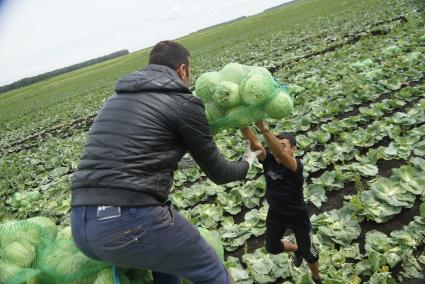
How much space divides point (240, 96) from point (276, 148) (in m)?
0.40

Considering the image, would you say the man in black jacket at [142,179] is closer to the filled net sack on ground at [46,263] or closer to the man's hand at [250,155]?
the filled net sack on ground at [46,263]

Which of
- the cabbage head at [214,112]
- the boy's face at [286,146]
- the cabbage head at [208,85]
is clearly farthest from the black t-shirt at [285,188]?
the cabbage head at [208,85]

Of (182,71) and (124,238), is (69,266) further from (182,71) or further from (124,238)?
(182,71)

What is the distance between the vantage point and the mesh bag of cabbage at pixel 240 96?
7.58 feet

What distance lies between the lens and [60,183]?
682cm

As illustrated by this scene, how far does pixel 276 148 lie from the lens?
2.49 m

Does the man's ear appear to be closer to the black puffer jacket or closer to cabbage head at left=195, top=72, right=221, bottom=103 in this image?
the black puffer jacket

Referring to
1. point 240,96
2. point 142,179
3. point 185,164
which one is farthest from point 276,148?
point 142,179

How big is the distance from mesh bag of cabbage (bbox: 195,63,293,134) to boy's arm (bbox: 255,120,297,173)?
0.07m

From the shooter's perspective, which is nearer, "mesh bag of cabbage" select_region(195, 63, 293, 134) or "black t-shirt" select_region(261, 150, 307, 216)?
"mesh bag of cabbage" select_region(195, 63, 293, 134)

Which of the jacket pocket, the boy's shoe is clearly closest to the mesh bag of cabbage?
the jacket pocket

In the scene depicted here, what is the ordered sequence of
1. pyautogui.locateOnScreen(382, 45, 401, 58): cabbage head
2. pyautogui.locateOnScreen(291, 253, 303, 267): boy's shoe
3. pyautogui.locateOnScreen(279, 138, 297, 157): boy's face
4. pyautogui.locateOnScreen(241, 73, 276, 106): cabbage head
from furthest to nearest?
pyautogui.locateOnScreen(382, 45, 401, 58): cabbage head
pyautogui.locateOnScreen(291, 253, 303, 267): boy's shoe
pyautogui.locateOnScreen(279, 138, 297, 157): boy's face
pyautogui.locateOnScreen(241, 73, 276, 106): cabbage head

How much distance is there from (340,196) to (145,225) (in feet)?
8.78

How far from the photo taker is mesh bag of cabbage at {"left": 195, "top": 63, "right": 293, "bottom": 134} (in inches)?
91.0
